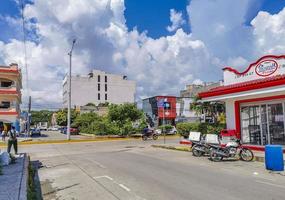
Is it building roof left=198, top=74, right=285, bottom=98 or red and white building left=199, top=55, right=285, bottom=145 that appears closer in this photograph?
building roof left=198, top=74, right=285, bottom=98

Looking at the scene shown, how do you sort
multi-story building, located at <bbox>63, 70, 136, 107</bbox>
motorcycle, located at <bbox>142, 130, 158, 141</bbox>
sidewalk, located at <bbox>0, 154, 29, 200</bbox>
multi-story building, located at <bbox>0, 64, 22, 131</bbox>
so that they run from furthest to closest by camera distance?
multi-story building, located at <bbox>63, 70, 136, 107</bbox> → multi-story building, located at <bbox>0, 64, 22, 131</bbox> → motorcycle, located at <bbox>142, 130, 158, 141</bbox> → sidewalk, located at <bbox>0, 154, 29, 200</bbox>

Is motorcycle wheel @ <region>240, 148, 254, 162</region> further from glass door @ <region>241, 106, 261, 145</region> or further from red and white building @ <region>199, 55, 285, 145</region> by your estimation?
glass door @ <region>241, 106, 261, 145</region>

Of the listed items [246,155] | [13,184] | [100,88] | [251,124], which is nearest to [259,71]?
[251,124]

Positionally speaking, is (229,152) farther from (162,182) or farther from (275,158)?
(162,182)

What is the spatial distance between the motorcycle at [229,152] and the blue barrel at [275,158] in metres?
2.98

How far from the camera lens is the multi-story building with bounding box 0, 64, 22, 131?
4541 cm

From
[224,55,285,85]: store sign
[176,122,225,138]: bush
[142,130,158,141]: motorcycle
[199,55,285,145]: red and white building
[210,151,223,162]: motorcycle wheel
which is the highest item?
[224,55,285,85]: store sign

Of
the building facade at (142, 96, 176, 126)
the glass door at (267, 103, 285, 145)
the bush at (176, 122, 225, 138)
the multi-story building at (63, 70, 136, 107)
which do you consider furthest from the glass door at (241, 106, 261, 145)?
the multi-story building at (63, 70, 136, 107)

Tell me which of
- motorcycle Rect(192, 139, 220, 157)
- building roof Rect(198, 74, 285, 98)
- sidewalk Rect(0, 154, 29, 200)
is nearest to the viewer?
sidewalk Rect(0, 154, 29, 200)

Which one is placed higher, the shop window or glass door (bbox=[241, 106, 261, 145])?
the shop window

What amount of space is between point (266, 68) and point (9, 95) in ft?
128

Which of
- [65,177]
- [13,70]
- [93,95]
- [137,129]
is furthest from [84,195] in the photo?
[93,95]

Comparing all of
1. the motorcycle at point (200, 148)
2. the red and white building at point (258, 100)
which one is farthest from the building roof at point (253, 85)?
the motorcycle at point (200, 148)

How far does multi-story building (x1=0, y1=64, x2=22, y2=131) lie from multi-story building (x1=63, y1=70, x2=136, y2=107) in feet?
182
